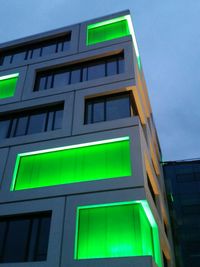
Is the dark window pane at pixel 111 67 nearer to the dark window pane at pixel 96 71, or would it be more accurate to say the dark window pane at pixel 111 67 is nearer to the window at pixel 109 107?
the dark window pane at pixel 96 71

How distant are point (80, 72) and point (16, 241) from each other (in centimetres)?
1192

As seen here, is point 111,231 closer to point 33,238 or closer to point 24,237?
point 33,238

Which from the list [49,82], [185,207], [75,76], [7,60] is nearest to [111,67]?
[75,76]

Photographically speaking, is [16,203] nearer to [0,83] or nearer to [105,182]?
[105,182]

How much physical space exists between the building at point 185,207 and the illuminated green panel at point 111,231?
1274cm

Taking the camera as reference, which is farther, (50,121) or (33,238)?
(50,121)

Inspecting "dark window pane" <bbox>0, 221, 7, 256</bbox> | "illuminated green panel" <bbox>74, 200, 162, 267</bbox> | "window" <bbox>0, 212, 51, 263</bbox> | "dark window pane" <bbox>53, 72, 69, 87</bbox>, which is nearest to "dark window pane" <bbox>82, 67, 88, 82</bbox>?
"dark window pane" <bbox>53, 72, 69, 87</bbox>

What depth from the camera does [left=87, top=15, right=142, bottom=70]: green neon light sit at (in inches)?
839

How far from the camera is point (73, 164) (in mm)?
15195

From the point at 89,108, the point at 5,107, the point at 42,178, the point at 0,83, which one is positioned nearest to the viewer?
the point at 42,178

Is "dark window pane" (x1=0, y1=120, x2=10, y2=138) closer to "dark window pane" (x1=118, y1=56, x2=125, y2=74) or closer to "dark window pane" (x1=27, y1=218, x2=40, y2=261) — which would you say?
"dark window pane" (x1=27, y1=218, x2=40, y2=261)

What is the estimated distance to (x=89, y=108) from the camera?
17.5 metres

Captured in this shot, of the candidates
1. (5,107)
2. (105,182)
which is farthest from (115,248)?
(5,107)

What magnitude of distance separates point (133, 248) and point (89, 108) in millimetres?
8779
